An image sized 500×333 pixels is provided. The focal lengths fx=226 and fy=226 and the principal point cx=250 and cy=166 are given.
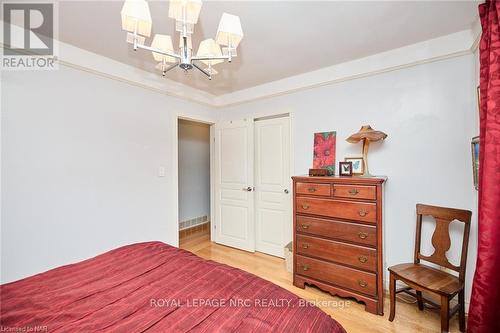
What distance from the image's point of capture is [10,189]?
1.91 metres

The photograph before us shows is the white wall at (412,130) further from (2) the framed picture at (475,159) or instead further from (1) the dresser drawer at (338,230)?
(1) the dresser drawer at (338,230)

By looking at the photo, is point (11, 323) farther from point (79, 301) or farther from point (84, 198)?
point (84, 198)

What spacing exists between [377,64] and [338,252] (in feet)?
6.66

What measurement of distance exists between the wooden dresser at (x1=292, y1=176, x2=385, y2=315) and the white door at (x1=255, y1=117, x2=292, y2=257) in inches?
28.8

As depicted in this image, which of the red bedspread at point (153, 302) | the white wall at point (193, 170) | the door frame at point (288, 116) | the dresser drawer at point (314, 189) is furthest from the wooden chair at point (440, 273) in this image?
→ the white wall at point (193, 170)

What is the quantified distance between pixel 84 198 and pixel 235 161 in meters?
2.03

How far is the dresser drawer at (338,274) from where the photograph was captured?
207 cm

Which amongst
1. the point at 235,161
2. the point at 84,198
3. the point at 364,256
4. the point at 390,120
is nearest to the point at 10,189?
the point at 84,198

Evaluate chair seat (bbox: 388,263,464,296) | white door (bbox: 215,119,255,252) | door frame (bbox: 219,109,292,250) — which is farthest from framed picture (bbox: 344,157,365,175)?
white door (bbox: 215,119,255,252)

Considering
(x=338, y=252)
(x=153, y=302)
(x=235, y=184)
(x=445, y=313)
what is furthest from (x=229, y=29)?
(x=235, y=184)

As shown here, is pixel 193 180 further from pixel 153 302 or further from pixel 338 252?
pixel 153 302

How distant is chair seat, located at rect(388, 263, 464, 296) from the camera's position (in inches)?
66.3

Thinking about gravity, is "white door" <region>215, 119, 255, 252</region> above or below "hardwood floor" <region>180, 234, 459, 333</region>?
above

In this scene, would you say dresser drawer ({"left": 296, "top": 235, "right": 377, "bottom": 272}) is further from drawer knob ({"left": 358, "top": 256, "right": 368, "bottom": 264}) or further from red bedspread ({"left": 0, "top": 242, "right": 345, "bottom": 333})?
red bedspread ({"left": 0, "top": 242, "right": 345, "bottom": 333})
